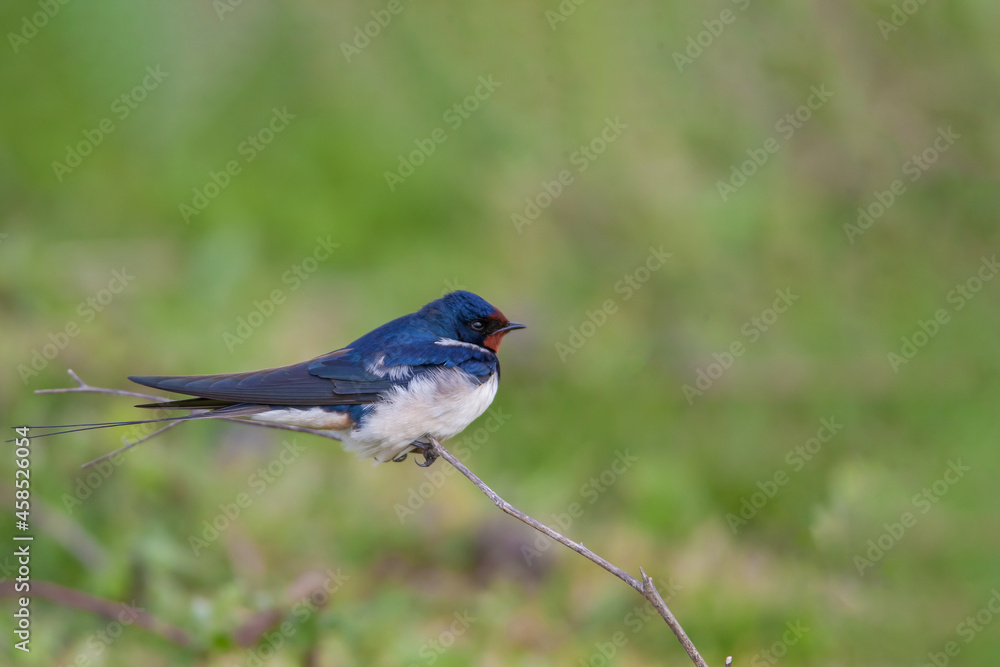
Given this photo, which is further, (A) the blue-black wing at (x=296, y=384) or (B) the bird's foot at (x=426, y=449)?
(B) the bird's foot at (x=426, y=449)

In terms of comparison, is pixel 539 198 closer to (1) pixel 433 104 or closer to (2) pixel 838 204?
Result: (1) pixel 433 104

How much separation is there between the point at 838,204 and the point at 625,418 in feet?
6.30

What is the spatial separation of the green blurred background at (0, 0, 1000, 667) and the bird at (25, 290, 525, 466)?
0.61 meters

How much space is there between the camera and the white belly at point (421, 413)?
2.98 metres

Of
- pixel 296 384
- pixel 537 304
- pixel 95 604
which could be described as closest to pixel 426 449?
pixel 296 384

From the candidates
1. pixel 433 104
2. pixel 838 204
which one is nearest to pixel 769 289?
pixel 838 204

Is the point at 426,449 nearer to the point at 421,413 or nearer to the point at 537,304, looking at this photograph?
the point at 421,413

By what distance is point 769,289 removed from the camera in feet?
19.0

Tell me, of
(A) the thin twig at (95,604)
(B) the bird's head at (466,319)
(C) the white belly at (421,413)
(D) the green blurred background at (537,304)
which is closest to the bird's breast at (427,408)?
(C) the white belly at (421,413)

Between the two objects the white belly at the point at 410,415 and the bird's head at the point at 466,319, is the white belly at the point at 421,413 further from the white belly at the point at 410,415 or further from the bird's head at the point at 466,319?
the bird's head at the point at 466,319

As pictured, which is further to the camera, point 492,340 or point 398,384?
point 492,340

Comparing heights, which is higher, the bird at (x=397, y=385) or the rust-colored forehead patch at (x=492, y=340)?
the rust-colored forehead patch at (x=492, y=340)

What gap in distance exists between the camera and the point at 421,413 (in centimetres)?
298

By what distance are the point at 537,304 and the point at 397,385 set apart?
113 inches
